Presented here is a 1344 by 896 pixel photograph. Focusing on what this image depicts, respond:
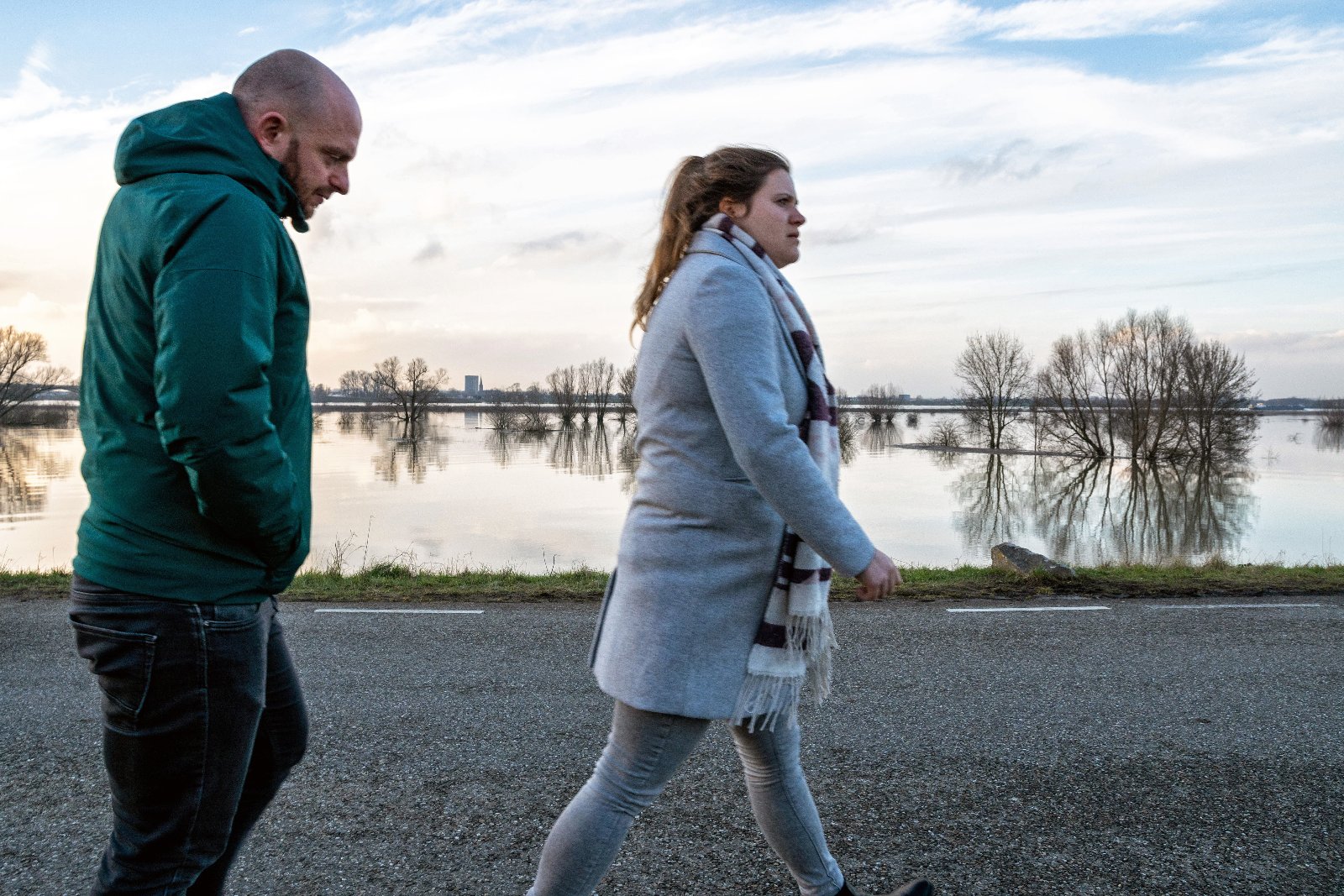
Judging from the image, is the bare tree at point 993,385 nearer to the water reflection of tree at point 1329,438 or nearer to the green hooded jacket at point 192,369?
the water reflection of tree at point 1329,438

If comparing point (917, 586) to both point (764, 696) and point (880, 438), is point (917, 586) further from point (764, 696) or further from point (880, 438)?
point (880, 438)

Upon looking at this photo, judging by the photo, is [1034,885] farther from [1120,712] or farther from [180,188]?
[180,188]

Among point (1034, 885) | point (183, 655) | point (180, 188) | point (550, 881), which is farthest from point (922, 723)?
point (180, 188)

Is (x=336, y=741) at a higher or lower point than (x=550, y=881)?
lower

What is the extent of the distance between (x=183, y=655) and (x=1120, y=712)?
13.1 ft

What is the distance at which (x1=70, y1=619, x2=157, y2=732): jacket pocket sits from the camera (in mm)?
1646

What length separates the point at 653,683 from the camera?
6.82 ft

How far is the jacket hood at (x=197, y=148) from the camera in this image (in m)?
1.68

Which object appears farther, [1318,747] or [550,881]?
[1318,747]

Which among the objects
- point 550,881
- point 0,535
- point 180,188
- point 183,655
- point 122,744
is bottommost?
point 0,535

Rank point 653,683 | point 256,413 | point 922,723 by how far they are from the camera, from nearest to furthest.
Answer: point 256,413 → point 653,683 → point 922,723

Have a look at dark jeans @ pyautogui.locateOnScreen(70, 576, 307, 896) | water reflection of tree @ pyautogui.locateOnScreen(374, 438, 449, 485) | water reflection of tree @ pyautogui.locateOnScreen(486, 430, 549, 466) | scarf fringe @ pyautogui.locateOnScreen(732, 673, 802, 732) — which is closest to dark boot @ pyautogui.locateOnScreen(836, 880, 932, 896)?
scarf fringe @ pyautogui.locateOnScreen(732, 673, 802, 732)

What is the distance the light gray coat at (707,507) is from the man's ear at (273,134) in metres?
0.82

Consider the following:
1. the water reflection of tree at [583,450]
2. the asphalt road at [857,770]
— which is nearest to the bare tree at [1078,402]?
the water reflection of tree at [583,450]
